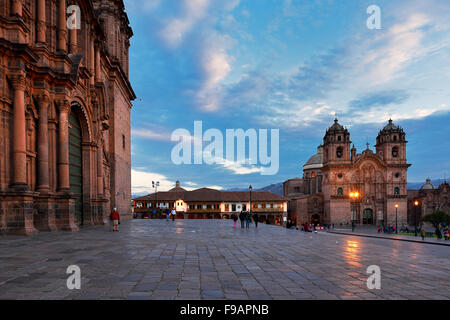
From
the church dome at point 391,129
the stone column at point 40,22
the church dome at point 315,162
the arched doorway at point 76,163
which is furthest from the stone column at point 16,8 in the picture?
the church dome at point 315,162

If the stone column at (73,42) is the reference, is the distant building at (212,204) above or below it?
below

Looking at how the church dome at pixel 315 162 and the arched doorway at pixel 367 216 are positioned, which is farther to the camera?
the church dome at pixel 315 162

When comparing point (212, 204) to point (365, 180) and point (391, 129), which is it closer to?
point (365, 180)

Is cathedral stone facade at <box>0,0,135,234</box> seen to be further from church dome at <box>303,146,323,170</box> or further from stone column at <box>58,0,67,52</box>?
church dome at <box>303,146,323,170</box>

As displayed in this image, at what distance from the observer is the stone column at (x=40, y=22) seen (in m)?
15.5

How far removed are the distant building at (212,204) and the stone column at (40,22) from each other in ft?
186

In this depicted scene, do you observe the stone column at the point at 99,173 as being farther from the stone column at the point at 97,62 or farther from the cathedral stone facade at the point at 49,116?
the stone column at the point at 97,62

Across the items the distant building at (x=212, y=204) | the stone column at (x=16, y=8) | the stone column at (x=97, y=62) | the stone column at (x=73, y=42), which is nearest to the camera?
the stone column at (x=16, y=8)

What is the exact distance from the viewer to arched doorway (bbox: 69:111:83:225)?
19219 millimetres

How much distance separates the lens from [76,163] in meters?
20.0

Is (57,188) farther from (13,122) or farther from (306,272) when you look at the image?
(306,272)

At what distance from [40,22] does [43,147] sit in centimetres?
626

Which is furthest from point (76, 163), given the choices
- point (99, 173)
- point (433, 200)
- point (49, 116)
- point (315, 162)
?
point (315, 162)
